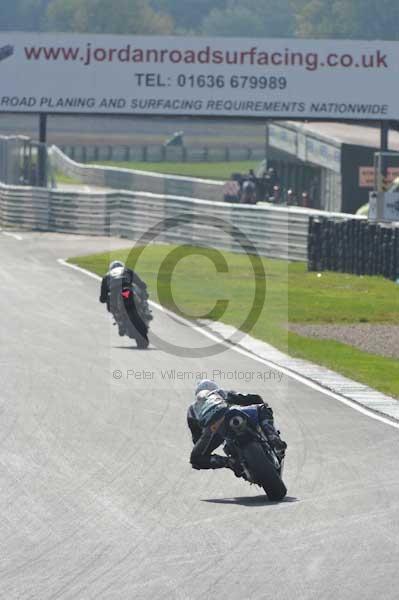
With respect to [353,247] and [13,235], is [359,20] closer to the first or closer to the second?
[13,235]

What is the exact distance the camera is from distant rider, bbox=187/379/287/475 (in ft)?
37.5

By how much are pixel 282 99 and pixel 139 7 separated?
12852 centimetres

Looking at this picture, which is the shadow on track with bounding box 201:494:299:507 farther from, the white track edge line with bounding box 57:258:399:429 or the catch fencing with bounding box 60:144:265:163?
the catch fencing with bounding box 60:144:265:163

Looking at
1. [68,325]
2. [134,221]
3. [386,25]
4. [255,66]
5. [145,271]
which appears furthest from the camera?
[386,25]

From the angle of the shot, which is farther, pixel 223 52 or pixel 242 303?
pixel 223 52

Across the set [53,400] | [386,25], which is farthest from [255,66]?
[386,25]

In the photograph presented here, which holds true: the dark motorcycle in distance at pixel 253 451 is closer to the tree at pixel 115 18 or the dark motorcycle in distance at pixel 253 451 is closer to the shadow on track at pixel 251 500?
the shadow on track at pixel 251 500

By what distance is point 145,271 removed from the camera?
33969mm

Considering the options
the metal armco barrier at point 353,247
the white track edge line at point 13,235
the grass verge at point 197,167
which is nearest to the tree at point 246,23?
the grass verge at point 197,167

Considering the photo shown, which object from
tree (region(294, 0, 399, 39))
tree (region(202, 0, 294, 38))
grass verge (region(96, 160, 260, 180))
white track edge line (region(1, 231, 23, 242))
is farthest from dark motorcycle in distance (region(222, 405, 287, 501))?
tree (region(202, 0, 294, 38))

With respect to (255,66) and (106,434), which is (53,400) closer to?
(106,434)

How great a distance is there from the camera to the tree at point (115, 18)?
167 meters

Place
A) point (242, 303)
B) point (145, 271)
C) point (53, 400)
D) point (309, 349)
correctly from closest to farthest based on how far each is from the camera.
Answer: point (53, 400), point (309, 349), point (242, 303), point (145, 271)

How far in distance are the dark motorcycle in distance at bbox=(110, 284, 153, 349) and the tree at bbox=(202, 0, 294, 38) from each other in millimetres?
169728
